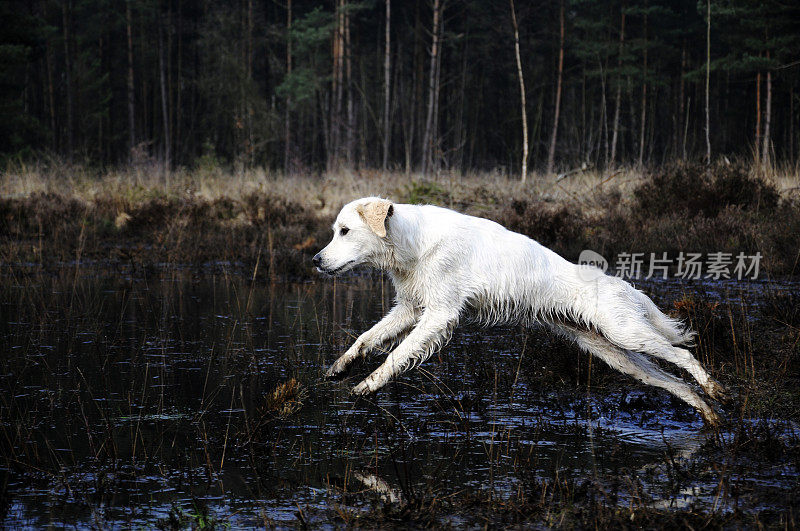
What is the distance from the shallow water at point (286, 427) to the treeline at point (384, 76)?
968 inches

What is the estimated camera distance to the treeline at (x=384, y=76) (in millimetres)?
35219

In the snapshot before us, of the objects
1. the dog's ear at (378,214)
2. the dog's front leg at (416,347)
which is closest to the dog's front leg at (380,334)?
the dog's front leg at (416,347)

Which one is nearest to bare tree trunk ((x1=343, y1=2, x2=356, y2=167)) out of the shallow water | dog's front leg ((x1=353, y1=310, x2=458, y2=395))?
the shallow water

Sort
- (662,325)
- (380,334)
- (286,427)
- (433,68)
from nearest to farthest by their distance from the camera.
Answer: (286,427), (662,325), (380,334), (433,68)

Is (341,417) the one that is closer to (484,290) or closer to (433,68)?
(484,290)

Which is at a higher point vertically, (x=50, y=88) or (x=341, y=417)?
(x=50, y=88)

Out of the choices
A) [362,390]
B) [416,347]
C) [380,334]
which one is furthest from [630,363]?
[362,390]

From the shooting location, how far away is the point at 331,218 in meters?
16.9

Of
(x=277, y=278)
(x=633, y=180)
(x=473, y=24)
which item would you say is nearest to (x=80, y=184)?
(x=277, y=278)

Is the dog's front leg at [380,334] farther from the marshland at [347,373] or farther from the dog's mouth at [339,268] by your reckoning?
the dog's mouth at [339,268]

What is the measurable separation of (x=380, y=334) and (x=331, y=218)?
443 inches

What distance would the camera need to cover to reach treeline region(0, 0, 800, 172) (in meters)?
35.2

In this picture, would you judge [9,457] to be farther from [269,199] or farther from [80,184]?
[80,184]

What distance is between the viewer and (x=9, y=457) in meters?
3.99
